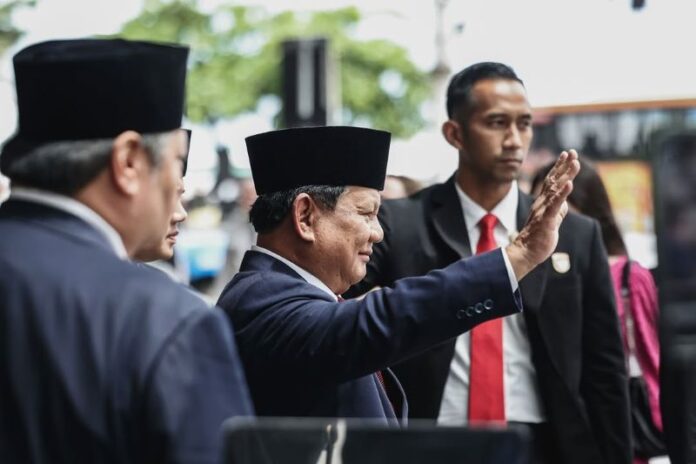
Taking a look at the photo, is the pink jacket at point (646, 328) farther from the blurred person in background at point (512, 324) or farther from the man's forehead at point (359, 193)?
the man's forehead at point (359, 193)

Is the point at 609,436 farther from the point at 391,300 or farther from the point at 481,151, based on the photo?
the point at 391,300

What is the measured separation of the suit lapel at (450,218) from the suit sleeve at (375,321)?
1481 millimetres

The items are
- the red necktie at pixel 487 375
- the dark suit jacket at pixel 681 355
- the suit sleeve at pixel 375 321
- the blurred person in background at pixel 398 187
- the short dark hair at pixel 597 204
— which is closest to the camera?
the dark suit jacket at pixel 681 355

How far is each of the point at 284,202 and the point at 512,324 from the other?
4.61 ft

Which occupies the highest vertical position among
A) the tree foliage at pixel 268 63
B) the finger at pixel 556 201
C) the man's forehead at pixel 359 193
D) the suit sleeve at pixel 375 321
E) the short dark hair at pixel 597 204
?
the finger at pixel 556 201

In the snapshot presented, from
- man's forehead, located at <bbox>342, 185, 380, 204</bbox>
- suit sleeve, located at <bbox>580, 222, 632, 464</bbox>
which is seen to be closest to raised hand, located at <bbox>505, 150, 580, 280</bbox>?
man's forehead, located at <bbox>342, 185, 380, 204</bbox>

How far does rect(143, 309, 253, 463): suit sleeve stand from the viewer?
2027 mm

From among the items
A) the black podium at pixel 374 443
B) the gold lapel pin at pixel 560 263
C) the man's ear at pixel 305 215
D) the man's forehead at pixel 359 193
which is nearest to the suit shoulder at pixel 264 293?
the man's ear at pixel 305 215

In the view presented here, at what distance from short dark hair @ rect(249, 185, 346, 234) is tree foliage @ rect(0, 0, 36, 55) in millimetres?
9595

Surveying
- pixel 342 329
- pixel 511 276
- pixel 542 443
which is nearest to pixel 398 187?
pixel 542 443

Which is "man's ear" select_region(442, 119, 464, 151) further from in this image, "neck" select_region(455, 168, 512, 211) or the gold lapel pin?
the gold lapel pin

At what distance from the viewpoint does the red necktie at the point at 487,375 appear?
438 cm

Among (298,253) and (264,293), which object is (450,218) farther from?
(264,293)

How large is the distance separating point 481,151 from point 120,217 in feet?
8.72
